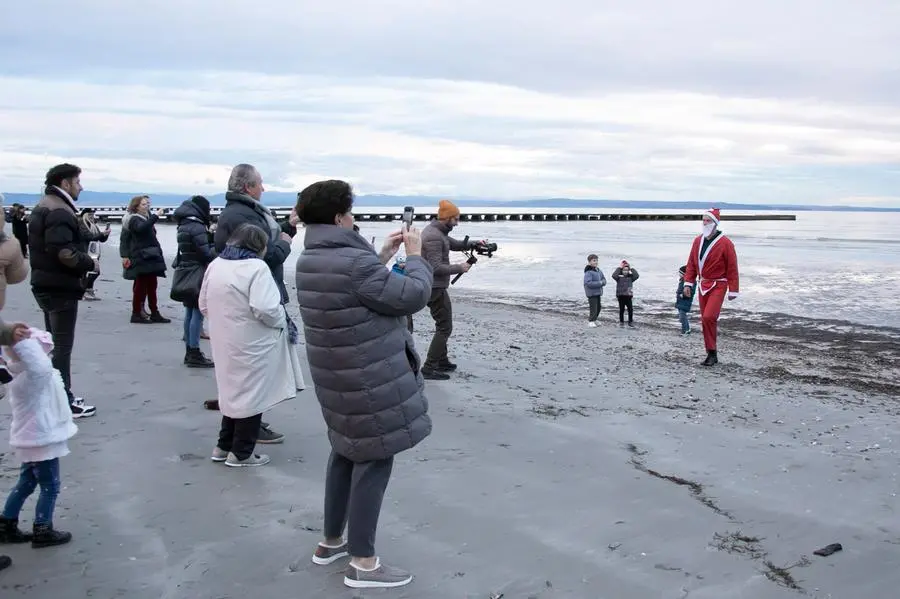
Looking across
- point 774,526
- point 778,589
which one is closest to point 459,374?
point 774,526

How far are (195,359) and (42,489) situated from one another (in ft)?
13.8

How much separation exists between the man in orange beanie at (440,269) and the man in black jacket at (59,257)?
3293mm

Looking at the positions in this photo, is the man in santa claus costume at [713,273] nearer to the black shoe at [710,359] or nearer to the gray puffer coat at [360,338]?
the black shoe at [710,359]

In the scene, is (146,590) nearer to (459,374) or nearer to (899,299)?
(459,374)

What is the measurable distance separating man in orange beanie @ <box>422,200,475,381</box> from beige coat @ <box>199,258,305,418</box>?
3164 mm

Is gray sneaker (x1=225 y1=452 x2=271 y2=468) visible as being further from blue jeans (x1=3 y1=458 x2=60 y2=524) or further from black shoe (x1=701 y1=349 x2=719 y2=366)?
black shoe (x1=701 y1=349 x2=719 y2=366)

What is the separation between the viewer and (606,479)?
5.44 m

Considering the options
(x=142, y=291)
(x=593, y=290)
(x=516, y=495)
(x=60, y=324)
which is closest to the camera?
(x=516, y=495)

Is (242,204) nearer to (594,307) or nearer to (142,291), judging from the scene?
(142,291)

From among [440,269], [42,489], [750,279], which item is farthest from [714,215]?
[750,279]

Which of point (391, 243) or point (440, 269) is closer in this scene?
point (391, 243)

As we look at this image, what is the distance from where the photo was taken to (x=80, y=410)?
6.38 metres

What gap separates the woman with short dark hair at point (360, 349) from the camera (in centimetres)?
361

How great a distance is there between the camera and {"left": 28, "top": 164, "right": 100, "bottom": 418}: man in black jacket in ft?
19.5
